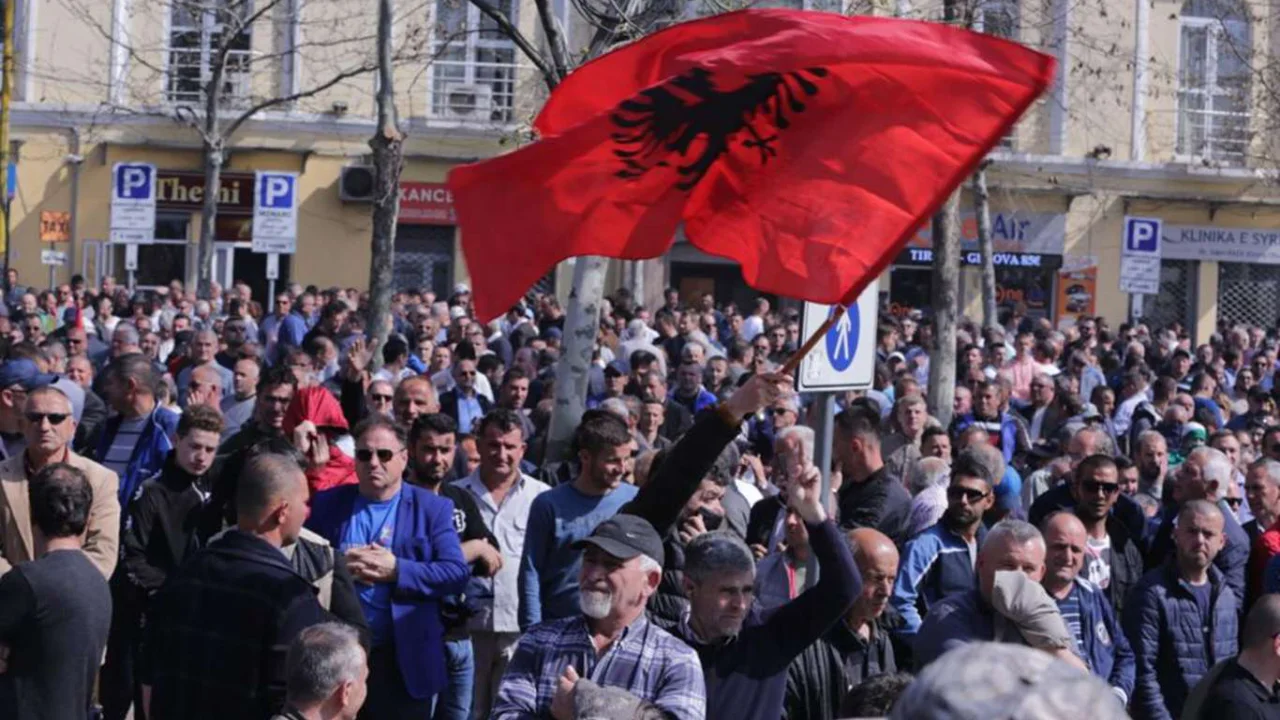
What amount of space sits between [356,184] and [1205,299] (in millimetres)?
16530

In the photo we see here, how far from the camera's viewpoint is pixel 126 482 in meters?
9.74

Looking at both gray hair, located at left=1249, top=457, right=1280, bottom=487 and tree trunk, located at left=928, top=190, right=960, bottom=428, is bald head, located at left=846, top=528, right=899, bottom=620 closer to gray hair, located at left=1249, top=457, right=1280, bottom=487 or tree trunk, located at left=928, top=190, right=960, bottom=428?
gray hair, located at left=1249, top=457, right=1280, bottom=487

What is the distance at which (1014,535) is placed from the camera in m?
7.35

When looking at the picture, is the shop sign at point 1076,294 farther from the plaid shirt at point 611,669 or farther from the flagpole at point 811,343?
the plaid shirt at point 611,669

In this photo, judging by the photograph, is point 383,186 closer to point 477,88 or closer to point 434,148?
point 434,148

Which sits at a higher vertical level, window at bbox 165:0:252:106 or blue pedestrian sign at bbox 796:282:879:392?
window at bbox 165:0:252:106

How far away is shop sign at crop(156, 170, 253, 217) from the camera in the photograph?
3688cm

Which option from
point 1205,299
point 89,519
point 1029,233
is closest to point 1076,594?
point 89,519

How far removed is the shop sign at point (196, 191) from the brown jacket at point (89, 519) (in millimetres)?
28867

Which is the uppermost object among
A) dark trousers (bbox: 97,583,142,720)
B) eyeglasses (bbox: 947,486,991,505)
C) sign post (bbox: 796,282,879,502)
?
sign post (bbox: 796,282,879,502)

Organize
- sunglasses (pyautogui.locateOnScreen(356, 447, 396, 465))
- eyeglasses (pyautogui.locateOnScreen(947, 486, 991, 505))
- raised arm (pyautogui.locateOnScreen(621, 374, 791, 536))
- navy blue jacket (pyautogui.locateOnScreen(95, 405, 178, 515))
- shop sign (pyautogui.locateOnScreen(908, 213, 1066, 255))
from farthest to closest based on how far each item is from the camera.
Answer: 1. shop sign (pyautogui.locateOnScreen(908, 213, 1066, 255))
2. navy blue jacket (pyautogui.locateOnScreen(95, 405, 178, 515))
3. eyeglasses (pyautogui.locateOnScreen(947, 486, 991, 505))
4. sunglasses (pyautogui.locateOnScreen(356, 447, 396, 465))
5. raised arm (pyautogui.locateOnScreen(621, 374, 791, 536))

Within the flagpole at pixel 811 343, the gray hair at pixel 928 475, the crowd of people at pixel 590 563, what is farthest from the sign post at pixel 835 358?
the gray hair at pixel 928 475

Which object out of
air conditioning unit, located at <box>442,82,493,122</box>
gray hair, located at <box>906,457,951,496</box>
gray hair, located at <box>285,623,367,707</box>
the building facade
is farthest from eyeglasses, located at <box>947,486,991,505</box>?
air conditioning unit, located at <box>442,82,493,122</box>

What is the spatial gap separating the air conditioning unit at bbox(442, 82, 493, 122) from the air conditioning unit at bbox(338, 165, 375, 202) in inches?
71.2
